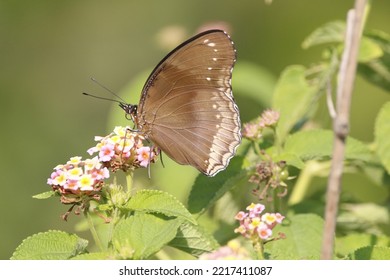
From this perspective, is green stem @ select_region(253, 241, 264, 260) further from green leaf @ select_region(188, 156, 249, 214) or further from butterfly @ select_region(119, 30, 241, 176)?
butterfly @ select_region(119, 30, 241, 176)

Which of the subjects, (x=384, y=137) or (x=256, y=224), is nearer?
(x=256, y=224)

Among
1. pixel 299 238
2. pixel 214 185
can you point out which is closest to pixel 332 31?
pixel 214 185

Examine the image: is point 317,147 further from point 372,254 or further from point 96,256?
point 96,256

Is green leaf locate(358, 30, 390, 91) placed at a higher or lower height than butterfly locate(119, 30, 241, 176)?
higher

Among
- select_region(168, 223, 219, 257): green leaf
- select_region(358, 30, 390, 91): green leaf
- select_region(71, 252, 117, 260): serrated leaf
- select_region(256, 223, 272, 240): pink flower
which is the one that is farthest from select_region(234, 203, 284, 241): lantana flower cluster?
select_region(358, 30, 390, 91): green leaf

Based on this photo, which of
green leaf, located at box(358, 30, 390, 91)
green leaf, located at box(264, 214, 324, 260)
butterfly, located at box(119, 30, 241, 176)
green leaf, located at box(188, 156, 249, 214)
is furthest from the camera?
green leaf, located at box(358, 30, 390, 91)

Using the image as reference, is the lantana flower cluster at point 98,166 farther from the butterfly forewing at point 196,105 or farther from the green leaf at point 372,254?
the green leaf at point 372,254

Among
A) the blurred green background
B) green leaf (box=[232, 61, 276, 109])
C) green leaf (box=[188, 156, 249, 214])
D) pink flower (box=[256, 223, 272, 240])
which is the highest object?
the blurred green background
